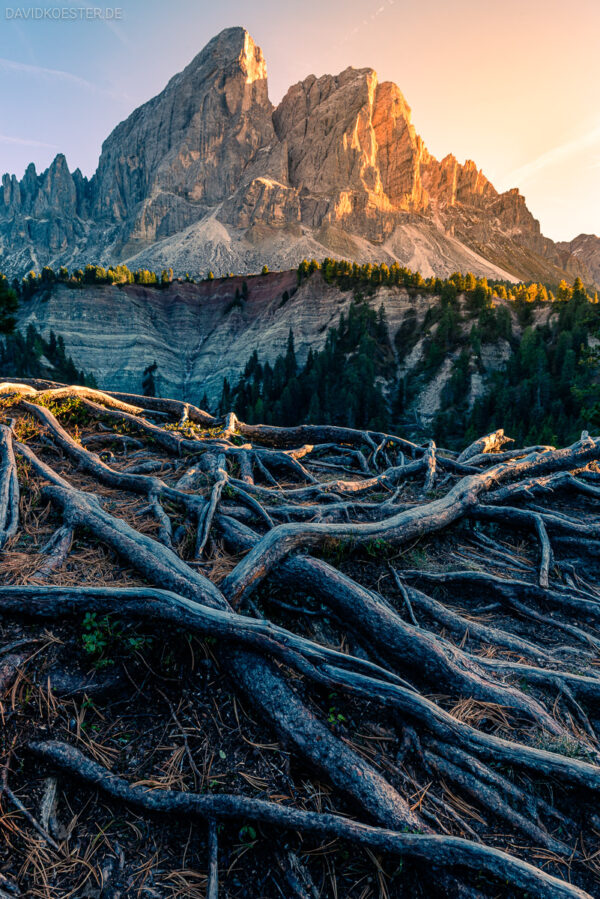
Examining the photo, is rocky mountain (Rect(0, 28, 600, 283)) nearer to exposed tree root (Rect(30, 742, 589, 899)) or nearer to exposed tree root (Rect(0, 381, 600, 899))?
exposed tree root (Rect(0, 381, 600, 899))

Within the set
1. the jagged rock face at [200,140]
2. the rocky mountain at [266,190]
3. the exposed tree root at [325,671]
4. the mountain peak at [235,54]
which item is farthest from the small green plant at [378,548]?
the mountain peak at [235,54]

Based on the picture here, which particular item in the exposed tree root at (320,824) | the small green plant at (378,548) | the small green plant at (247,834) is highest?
the small green plant at (378,548)

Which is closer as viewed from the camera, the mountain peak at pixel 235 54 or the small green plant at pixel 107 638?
the small green plant at pixel 107 638

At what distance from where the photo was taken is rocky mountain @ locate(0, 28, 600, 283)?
6348 inches

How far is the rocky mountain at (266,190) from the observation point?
529 feet

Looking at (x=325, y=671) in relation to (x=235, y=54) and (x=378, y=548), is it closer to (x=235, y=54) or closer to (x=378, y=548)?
(x=378, y=548)

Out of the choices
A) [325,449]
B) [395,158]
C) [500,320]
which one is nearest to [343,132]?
[395,158]

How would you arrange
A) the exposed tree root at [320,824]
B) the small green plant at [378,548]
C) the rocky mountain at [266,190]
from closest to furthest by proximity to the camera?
the exposed tree root at [320,824] → the small green plant at [378,548] → the rocky mountain at [266,190]

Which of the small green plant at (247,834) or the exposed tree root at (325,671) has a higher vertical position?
the exposed tree root at (325,671)

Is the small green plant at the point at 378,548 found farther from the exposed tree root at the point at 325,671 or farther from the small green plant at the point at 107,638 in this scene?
the small green plant at the point at 107,638

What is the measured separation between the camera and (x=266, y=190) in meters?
165

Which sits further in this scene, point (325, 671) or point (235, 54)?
point (235, 54)

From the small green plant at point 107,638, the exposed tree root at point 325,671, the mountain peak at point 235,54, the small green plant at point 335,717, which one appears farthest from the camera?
the mountain peak at point 235,54

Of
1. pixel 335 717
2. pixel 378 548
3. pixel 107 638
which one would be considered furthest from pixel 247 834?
pixel 378 548
